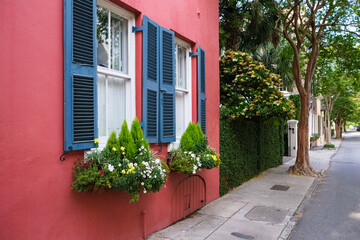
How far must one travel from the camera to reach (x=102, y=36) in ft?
14.4

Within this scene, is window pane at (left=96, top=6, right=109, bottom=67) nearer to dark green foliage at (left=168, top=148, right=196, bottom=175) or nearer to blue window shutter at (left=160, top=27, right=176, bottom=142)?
blue window shutter at (left=160, top=27, right=176, bottom=142)

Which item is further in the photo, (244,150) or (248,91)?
(244,150)

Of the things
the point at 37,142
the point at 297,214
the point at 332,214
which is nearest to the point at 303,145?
the point at 332,214

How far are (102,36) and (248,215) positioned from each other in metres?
5.03

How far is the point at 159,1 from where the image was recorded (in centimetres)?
548

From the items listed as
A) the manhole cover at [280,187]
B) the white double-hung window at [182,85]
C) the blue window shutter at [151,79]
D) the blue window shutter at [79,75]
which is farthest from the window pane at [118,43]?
the manhole cover at [280,187]

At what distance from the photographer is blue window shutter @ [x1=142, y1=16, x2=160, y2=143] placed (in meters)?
4.87

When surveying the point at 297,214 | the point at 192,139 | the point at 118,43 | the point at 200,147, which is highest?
the point at 118,43

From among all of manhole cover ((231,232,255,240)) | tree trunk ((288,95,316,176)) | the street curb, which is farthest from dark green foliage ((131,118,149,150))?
tree trunk ((288,95,316,176))

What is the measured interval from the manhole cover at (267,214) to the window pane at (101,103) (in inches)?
162

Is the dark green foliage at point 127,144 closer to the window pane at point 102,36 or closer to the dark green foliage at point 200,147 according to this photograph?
the window pane at point 102,36

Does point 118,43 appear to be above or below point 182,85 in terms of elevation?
above

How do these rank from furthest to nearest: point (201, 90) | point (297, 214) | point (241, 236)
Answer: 1. point (297, 214)
2. point (201, 90)
3. point (241, 236)

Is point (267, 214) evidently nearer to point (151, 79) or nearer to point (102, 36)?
point (151, 79)
